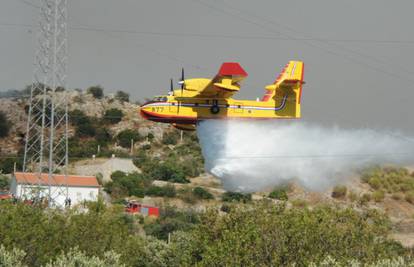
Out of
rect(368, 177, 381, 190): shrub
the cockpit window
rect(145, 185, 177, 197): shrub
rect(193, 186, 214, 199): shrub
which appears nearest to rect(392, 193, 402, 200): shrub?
rect(368, 177, 381, 190): shrub

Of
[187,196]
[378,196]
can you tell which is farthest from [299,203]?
[187,196]

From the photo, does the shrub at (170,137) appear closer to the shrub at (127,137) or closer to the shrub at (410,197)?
the shrub at (127,137)

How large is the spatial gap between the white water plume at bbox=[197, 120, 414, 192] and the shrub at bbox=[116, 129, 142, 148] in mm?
60475

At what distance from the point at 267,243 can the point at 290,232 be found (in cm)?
130

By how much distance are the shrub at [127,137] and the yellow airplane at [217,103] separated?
2828 inches

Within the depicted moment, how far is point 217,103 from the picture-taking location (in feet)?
135

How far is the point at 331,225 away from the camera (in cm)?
3525

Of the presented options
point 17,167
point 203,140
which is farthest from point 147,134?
point 203,140

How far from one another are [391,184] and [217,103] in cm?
4607

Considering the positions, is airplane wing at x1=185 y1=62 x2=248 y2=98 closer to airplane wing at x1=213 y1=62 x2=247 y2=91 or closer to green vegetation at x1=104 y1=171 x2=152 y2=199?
airplane wing at x1=213 y1=62 x2=247 y2=91

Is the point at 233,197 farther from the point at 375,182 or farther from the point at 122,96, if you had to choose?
the point at 122,96

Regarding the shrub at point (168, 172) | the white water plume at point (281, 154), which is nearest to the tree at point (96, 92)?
the shrub at point (168, 172)

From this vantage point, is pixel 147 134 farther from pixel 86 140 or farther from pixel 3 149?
pixel 3 149

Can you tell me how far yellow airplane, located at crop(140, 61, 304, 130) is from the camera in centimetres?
3984
